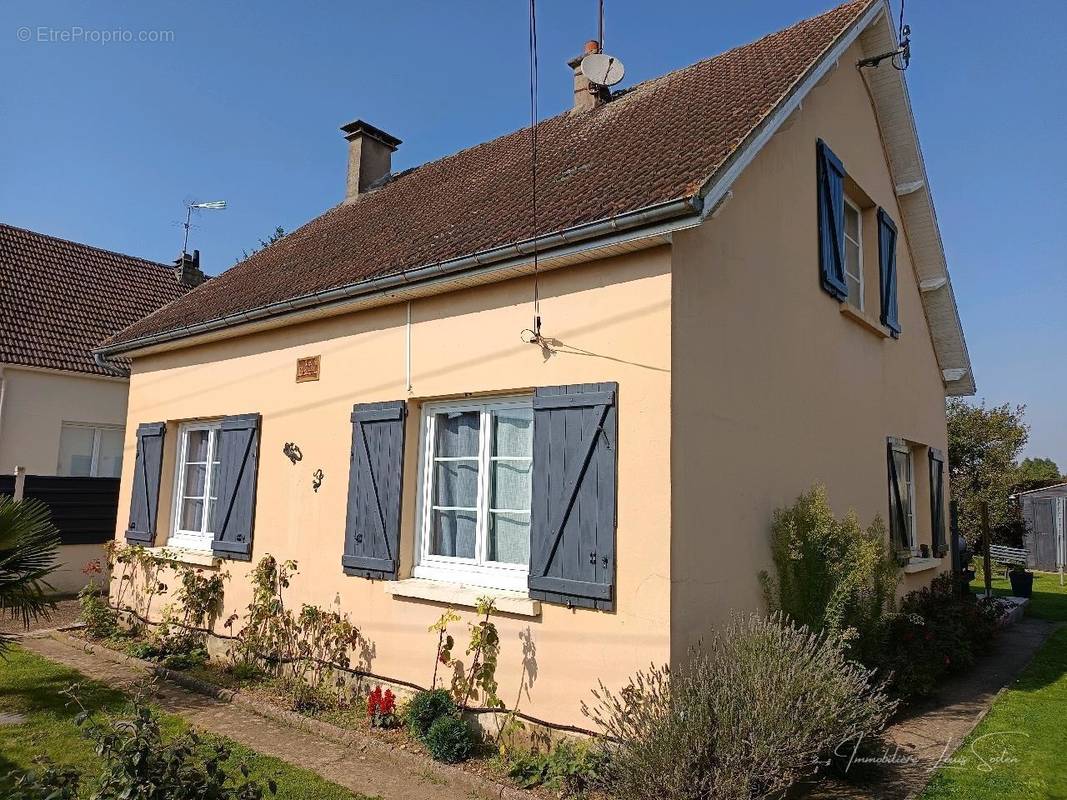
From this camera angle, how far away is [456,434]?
6.34 metres

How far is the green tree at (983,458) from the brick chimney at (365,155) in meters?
17.8

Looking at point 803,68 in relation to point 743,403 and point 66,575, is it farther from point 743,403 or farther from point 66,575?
point 66,575

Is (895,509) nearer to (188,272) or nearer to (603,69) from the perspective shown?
(603,69)

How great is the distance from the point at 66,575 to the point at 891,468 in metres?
12.5

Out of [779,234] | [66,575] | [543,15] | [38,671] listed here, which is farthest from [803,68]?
[66,575]

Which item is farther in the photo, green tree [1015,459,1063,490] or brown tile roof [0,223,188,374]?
green tree [1015,459,1063,490]

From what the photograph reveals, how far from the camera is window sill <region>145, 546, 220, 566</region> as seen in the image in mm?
8219

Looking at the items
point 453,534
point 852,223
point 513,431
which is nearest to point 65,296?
point 453,534

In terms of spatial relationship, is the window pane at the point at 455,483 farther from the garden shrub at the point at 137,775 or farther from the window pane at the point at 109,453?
the window pane at the point at 109,453

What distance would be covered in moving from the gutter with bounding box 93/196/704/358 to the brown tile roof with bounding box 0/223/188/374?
6196 millimetres

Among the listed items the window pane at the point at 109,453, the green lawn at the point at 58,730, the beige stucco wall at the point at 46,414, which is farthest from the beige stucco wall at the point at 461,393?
the window pane at the point at 109,453

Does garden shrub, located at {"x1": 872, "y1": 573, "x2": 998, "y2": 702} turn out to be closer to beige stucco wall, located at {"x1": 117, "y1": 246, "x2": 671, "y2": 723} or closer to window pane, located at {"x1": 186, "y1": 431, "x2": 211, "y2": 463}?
beige stucco wall, located at {"x1": 117, "y1": 246, "x2": 671, "y2": 723}

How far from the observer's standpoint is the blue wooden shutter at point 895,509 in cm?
873

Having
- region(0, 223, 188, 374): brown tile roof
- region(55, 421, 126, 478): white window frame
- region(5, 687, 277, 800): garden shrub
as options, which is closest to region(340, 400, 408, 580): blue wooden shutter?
region(5, 687, 277, 800): garden shrub
